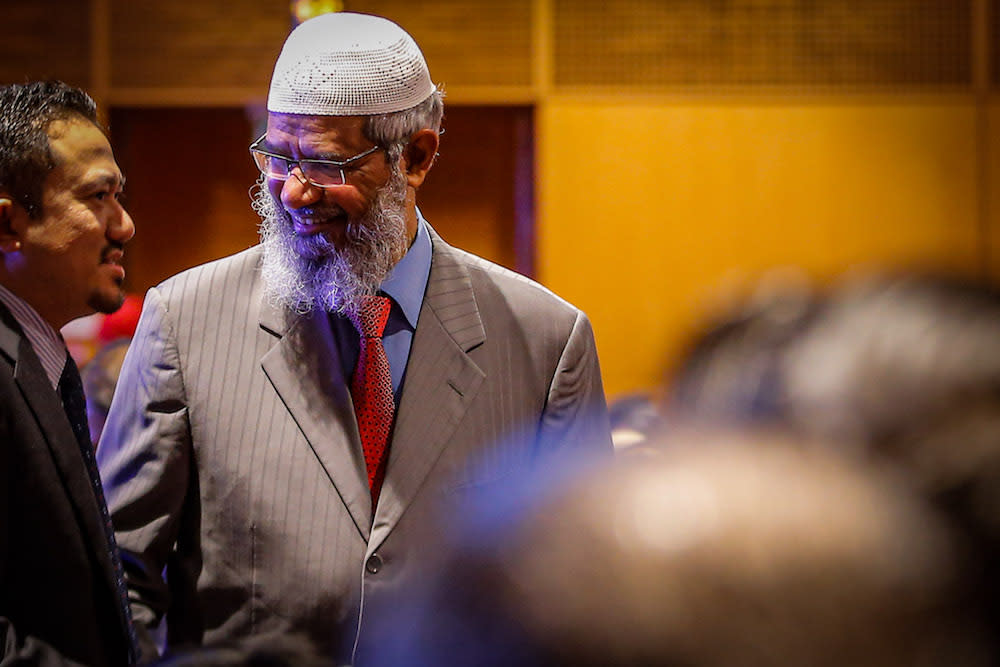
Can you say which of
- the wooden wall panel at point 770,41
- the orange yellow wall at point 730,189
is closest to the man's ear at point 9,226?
the orange yellow wall at point 730,189

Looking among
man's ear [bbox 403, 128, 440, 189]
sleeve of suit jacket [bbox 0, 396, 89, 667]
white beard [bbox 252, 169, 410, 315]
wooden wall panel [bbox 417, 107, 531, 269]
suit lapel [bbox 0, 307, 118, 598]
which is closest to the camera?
sleeve of suit jacket [bbox 0, 396, 89, 667]

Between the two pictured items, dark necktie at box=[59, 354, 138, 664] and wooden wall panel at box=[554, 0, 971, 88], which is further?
wooden wall panel at box=[554, 0, 971, 88]

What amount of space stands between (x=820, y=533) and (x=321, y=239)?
55.5 inches

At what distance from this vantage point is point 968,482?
32 cm

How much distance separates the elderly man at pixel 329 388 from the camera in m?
1.52

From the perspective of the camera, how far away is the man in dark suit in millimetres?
1202

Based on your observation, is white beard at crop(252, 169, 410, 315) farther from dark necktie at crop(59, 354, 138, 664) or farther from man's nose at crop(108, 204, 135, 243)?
dark necktie at crop(59, 354, 138, 664)

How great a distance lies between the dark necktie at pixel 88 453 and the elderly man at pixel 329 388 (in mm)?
97

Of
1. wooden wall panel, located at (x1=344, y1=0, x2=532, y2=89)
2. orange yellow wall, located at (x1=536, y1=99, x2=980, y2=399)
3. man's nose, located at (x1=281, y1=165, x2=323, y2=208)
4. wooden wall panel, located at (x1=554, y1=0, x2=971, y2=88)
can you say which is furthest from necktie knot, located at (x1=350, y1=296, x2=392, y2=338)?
wooden wall panel, located at (x1=554, y1=0, x2=971, y2=88)

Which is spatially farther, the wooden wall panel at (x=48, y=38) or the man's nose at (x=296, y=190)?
the wooden wall panel at (x=48, y=38)

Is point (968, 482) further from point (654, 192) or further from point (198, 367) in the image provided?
point (654, 192)

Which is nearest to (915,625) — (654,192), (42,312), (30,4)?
(42,312)

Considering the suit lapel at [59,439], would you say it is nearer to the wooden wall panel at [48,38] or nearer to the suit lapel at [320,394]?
the suit lapel at [320,394]

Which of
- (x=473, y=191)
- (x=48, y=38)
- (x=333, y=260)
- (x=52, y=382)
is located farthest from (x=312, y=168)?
(x=48, y=38)
